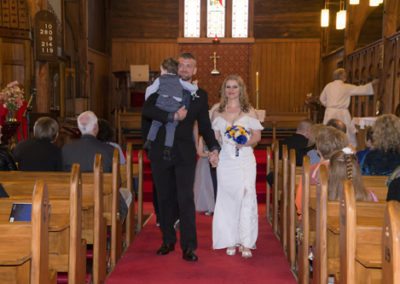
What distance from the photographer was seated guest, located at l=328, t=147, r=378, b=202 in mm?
3451

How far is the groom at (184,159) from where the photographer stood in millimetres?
4746

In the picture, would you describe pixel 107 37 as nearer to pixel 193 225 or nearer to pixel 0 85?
pixel 0 85

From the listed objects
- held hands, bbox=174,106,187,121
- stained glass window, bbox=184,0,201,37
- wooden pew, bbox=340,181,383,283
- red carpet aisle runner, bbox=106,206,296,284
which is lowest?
red carpet aisle runner, bbox=106,206,296,284

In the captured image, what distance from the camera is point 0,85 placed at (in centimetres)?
1005

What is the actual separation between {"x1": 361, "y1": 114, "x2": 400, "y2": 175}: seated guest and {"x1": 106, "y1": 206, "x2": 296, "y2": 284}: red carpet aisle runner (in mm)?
1205

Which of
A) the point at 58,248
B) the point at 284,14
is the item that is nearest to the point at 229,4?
the point at 284,14

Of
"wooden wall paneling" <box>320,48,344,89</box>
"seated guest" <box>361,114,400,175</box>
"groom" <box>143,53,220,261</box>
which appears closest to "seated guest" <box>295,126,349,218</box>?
"seated guest" <box>361,114,400,175</box>

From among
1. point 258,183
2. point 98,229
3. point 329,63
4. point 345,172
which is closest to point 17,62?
point 258,183

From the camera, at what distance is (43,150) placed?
208 inches

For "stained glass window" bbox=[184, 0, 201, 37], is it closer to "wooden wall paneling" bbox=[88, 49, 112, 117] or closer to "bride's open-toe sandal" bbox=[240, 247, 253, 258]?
"wooden wall paneling" bbox=[88, 49, 112, 117]

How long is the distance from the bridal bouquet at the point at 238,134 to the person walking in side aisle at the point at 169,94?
1.55 feet

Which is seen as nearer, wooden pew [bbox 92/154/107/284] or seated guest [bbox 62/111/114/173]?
wooden pew [bbox 92/154/107/284]

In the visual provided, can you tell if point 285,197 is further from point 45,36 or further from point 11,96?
point 45,36

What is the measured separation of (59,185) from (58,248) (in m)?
0.50
